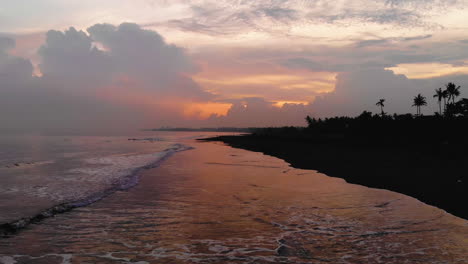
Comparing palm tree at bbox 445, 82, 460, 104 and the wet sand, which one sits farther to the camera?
palm tree at bbox 445, 82, 460, 104

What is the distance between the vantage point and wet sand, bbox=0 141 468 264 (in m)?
7.82

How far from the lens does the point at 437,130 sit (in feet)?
181

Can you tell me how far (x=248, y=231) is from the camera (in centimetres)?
980

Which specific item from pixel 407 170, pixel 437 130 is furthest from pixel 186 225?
pixel 437 130

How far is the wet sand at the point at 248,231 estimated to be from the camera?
7.82 meters

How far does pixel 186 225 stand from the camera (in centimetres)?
1044

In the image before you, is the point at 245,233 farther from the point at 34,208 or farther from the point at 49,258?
the point at 34,208

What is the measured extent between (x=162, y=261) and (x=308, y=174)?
16716 millimetres

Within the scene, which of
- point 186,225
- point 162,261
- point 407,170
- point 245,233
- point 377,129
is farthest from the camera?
point 377,129

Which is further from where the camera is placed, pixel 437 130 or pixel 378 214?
pixel 437 130

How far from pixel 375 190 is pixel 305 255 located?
975 centimetres

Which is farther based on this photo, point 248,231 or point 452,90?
point 452,90

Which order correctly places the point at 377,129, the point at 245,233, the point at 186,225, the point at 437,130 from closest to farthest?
1. the point at 245,233
2. the point at 186,225
3. the point at 437,130
4. the point at 377,129

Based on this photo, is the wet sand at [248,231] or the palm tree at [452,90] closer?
the wet sand at [248,231]
